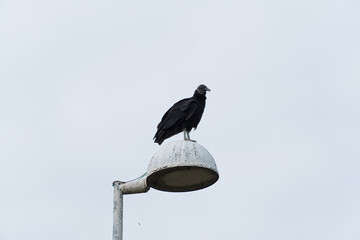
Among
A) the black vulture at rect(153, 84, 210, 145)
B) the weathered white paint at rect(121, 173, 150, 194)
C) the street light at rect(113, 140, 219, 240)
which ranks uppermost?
the black vulture at rect(153, 84, 210, 145)

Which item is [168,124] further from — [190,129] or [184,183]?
[184,183]

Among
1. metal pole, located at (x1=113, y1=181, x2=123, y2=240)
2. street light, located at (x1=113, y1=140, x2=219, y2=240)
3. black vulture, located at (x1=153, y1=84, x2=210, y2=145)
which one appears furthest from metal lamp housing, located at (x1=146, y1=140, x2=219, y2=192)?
black vulture, located at (x1=153, y1=84, x2=210, y2=145)

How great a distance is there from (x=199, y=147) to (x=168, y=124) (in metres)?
1.89

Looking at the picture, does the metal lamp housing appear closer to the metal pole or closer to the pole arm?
the pole arm

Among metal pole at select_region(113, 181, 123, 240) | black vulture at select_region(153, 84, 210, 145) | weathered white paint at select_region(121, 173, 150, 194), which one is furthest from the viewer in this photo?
black vulture at select_region(153, 84, 210, 145)

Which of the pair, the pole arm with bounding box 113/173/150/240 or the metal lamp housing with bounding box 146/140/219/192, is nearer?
the pole arm with bounding box 113/173/150/240

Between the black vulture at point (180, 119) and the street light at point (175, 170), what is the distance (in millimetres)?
1784

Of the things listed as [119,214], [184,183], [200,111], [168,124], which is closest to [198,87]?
[200,111]

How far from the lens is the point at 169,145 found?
4.09 metres

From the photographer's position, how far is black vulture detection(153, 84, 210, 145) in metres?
5.98

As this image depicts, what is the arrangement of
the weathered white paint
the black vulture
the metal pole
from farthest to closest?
the black vulture → the weathered white paint → the metal pole

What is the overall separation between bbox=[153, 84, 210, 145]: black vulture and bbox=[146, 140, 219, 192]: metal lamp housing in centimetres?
177

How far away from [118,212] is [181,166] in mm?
505

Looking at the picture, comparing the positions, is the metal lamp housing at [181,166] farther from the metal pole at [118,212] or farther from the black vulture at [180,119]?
the black vulture at [180,119]
